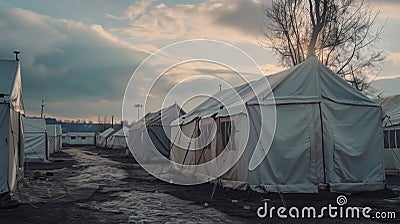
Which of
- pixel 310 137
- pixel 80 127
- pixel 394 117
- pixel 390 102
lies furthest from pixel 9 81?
pixel 80 127

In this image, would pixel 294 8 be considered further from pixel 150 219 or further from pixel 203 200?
pixel 150 219

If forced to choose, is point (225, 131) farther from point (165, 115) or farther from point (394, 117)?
point (165, 115)

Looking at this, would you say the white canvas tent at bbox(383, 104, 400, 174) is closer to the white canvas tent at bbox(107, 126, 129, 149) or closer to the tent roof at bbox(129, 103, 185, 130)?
the tent roof at bbox(129, 103, 185, 130)

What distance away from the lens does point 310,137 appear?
13.5 metres

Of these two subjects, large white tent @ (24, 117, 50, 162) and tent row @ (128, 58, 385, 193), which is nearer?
tent row @ (128, 58, 385, 193)

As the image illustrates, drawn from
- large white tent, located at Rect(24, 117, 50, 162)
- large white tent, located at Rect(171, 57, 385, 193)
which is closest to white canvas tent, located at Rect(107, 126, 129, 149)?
large white tent, located at Rect(24, 117, 50, 162)

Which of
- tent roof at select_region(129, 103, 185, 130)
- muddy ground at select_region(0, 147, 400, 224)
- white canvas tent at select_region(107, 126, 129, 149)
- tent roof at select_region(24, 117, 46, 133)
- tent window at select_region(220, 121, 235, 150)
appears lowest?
muddy ground at select_region(0, 147, 400, 224)

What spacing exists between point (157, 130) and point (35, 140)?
8.99 m

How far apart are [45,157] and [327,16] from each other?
22.5 metres

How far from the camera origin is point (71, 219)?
9648 millimetres

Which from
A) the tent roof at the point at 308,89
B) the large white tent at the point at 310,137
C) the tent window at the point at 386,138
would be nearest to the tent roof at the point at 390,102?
the tent window at the point at 386,138

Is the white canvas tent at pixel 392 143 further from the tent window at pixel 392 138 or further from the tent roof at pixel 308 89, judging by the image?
the tent roof at pixel 308 89

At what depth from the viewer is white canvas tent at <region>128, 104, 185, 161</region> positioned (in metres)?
30.5

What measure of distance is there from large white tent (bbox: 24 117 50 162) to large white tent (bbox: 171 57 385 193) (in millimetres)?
21779
